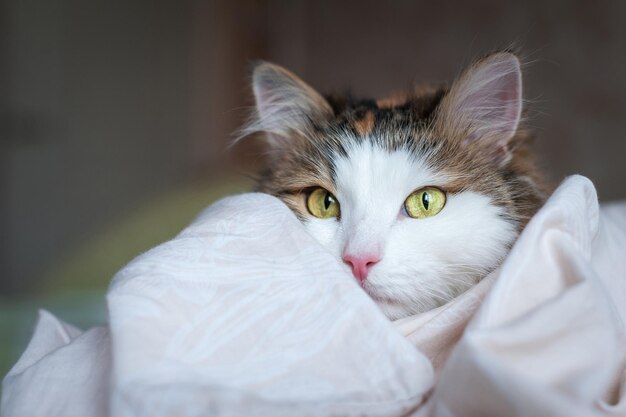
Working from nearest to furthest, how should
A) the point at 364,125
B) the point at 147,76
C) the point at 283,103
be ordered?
the point at 364,125
the point at 283,103
the point at 147,76

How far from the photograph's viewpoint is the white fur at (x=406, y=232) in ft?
3.00

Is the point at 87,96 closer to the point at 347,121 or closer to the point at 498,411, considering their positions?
the point at 347,121

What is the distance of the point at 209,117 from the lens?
3.74 metres

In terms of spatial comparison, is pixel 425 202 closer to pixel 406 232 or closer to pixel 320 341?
pixel 406 232

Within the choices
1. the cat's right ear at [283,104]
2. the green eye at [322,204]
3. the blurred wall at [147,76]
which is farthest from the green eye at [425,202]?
the blurred wall at [147,76]

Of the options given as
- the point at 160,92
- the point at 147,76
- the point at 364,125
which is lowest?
the point at 160,92

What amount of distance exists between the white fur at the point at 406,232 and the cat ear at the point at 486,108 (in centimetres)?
16

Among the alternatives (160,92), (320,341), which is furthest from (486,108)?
(160,92)

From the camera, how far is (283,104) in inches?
52.3

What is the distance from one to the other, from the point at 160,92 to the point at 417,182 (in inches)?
119

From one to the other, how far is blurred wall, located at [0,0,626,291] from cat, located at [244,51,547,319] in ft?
5.12

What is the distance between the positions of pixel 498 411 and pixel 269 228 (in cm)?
42

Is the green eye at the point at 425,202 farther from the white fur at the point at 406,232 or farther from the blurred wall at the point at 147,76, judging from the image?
the blurred wall at the point at 147,76

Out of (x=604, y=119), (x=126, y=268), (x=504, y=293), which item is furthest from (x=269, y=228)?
(x=604, y=119)
